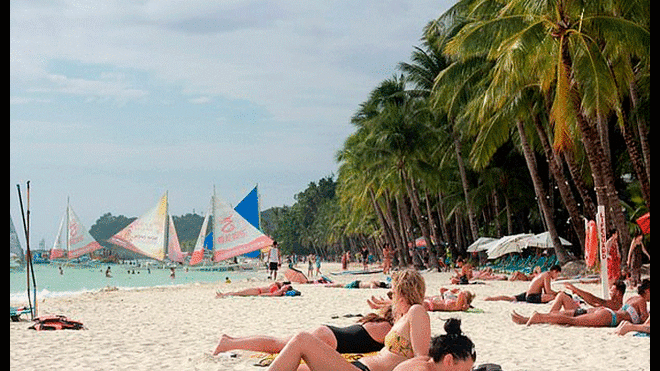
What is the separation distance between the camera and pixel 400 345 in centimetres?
532

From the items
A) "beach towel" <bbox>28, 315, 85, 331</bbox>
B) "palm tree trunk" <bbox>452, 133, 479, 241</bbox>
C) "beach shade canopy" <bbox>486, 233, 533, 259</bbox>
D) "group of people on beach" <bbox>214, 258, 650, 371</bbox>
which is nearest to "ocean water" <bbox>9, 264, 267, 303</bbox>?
"palm tree trunk" <bbox>452, 133, 479, 241</bbox>

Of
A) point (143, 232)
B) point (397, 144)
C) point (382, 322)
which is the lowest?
point (382, 322)

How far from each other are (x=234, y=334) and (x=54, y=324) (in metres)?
2.74

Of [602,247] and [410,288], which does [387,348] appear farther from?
[602,247]

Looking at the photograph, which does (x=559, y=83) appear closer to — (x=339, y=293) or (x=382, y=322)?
(x=339, y=293)

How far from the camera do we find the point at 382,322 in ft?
20.2

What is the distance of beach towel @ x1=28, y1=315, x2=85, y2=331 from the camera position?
36.2 ft

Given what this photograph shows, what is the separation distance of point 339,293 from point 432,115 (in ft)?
71.5

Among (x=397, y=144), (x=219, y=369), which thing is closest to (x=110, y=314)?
(x=219, y=369)

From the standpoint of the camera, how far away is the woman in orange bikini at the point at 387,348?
5.23 meters

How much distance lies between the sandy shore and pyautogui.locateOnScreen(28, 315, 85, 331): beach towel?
0.64 ft

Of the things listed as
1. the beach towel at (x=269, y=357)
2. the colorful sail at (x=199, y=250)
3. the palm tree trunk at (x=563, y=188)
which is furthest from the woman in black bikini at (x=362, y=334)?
the colorful sail at (x=199, y=250)

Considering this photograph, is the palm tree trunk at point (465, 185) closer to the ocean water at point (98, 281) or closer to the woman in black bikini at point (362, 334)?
the ocean water at point (98, 281)

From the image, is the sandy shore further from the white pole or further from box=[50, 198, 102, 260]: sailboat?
box=[50, 198, 102, 260]: sailboat
